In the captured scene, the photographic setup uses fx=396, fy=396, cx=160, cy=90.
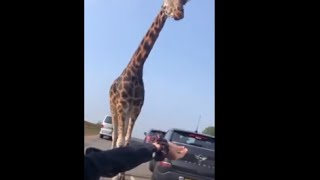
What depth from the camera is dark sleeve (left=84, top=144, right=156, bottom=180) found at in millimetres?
1370

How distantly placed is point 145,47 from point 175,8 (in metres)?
0.89

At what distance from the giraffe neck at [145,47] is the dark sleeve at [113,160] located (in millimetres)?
2957

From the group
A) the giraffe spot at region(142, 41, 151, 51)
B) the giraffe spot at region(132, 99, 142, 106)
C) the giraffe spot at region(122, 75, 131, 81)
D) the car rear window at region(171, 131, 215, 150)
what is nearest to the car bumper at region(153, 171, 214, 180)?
the car rear window at region(171, 131, 215, 150)

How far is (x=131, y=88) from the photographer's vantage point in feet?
14.2

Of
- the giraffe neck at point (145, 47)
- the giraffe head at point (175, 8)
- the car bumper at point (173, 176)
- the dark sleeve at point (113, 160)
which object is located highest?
the giraffe head at point (175, 8)

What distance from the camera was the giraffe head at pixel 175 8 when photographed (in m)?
3.45

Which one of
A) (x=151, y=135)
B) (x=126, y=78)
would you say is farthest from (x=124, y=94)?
(x=151, y=135)

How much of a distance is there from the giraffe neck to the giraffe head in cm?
36

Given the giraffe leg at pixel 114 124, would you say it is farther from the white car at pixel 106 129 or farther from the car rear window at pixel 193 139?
the car rear window at pixel 193 139

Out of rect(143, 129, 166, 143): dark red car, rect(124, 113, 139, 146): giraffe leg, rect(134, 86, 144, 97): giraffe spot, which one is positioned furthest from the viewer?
rect(134, 86, 144, 97): giraffe spot

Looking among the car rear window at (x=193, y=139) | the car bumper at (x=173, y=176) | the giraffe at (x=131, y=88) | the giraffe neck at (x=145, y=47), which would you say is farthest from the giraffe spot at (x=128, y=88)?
the car bumper at (x=173, y=176)

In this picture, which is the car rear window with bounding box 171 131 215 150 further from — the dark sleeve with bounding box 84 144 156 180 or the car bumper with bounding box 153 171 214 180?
the dark sleeve with bounding box 84 144 156 180

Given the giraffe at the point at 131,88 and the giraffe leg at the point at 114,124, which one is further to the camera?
the giraffe at the point at 131,88
